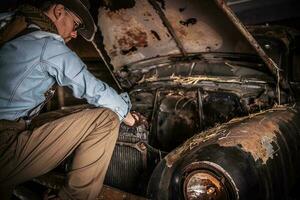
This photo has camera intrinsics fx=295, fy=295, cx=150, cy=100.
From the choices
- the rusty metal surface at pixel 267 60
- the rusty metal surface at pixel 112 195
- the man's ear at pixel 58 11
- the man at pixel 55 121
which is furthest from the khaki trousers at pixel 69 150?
the rusty metal surface at pixel 267 60

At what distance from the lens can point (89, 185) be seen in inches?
83.0

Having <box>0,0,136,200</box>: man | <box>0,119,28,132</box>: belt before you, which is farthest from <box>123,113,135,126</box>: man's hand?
<box>0,119,28,132</box>: belt

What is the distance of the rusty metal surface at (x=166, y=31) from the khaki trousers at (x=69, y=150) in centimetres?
127

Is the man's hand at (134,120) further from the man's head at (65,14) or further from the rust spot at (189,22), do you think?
the rust spot at (189,22)

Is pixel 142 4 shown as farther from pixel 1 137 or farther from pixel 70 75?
pixel 1 137

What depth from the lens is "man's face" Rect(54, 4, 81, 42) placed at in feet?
7.17

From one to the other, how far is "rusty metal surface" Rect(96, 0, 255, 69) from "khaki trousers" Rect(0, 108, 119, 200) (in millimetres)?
1269

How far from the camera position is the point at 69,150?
7.00ft

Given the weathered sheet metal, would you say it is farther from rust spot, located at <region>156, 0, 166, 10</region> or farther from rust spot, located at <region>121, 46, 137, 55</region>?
rust spot, located at <region>121, 46, 137, 55</region>

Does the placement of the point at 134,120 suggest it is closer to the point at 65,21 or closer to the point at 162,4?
the point at 65,21

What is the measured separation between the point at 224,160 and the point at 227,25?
4.84 feet

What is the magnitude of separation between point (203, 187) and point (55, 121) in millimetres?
1144

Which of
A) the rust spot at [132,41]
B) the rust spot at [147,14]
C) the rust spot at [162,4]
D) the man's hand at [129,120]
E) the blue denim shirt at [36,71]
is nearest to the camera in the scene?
the blue denim shirt at [36,71]

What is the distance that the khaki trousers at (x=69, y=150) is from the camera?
1972 millimetres
